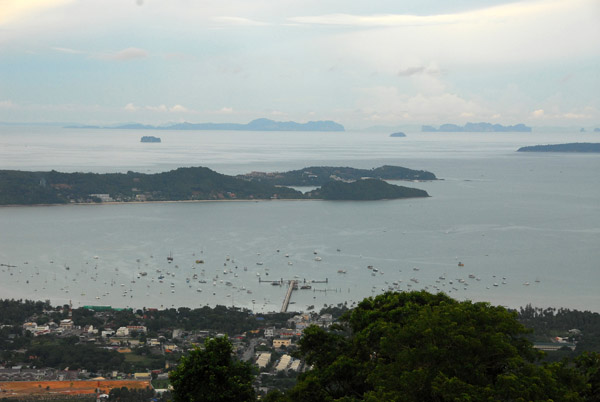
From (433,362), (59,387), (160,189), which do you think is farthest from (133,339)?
(160,189)

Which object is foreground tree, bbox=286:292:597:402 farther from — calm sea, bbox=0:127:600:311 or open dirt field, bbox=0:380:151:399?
calm sea, bbox=0:127:600:311

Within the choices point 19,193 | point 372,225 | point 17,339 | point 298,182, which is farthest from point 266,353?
point 298,182

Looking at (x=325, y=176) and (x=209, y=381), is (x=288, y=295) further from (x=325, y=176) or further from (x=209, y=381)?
(x=325, y=176)

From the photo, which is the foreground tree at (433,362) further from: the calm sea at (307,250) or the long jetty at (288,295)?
the calm sea at (307,250)

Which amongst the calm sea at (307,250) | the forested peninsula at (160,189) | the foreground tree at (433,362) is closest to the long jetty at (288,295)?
the calm sea at (307,250)

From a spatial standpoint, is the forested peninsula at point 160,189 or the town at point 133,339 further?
the forested peninsula at point 160,189

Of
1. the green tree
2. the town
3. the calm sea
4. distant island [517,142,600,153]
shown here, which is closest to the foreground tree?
the green tree

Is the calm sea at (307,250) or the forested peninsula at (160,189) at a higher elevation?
the forested peninsula at (160,189)
